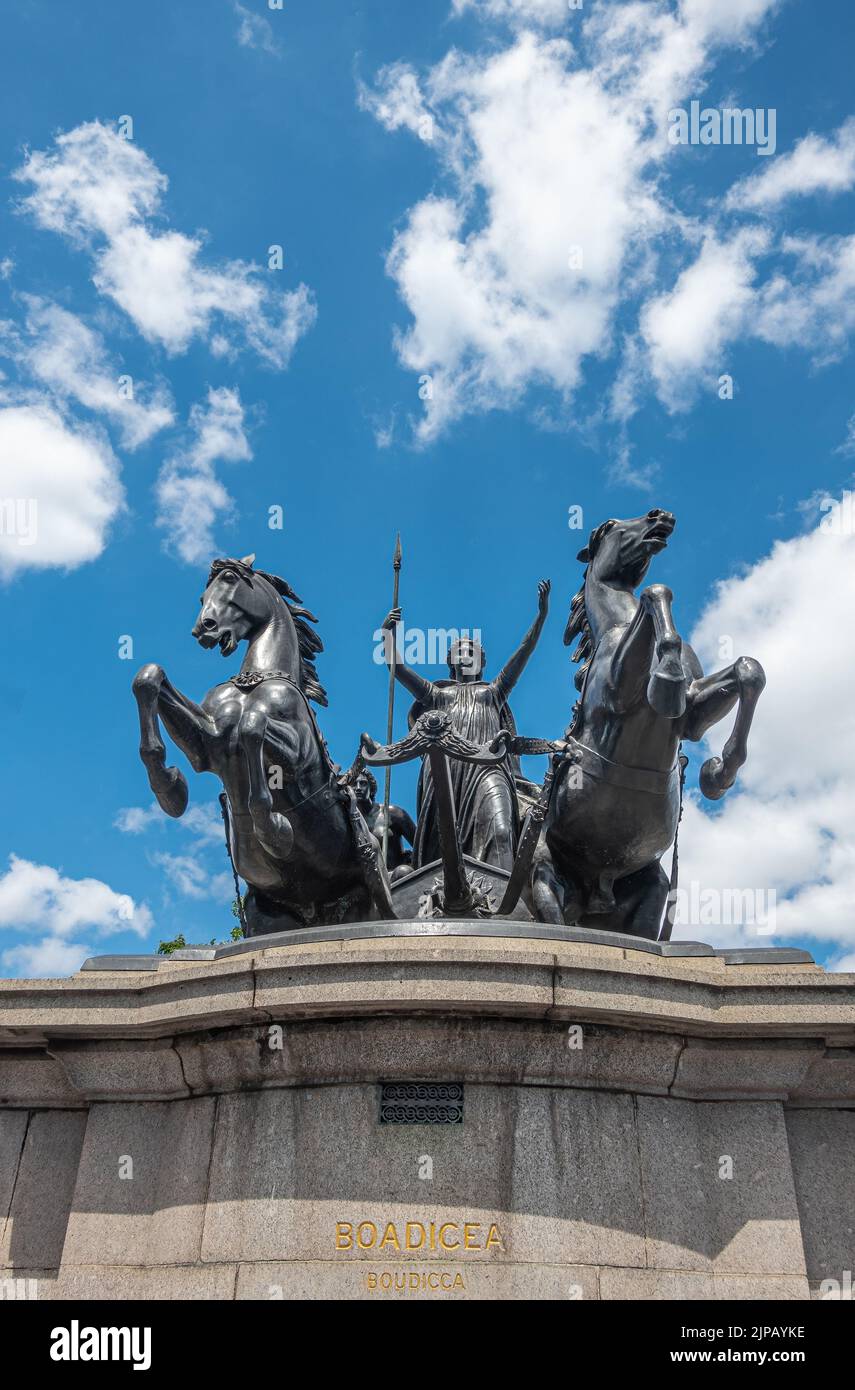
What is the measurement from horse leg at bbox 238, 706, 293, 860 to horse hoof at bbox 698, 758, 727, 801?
3.34m

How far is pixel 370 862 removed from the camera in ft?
31.0

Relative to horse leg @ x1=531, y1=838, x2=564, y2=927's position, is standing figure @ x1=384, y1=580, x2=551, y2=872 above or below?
above

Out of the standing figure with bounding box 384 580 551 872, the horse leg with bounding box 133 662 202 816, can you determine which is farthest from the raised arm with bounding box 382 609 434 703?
the horse leg with bounding box 133 662 202 816

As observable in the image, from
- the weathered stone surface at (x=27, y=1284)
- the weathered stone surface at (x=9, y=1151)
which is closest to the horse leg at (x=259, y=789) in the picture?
the weathered stone surface at (x=9, y=1151)

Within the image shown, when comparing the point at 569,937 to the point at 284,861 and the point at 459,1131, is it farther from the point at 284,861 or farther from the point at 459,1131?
the point at 284,861

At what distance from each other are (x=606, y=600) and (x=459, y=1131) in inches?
196

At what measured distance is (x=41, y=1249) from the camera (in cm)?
616

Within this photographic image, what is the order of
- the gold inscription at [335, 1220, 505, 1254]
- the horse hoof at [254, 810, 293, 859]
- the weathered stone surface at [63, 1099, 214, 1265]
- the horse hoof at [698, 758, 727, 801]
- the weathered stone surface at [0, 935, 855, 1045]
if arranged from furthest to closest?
the horse hoof at [254, 810, 293, 859] < the horse hoof at [698, 758, 727, 801] < the weathered stone surface at [63, 1099, 214, 1265] < the weathered stone surface at [0, 935, 855, 1045] < the gold inscription at [335, 1220, 505, 1254]

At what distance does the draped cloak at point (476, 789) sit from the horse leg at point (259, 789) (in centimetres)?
202

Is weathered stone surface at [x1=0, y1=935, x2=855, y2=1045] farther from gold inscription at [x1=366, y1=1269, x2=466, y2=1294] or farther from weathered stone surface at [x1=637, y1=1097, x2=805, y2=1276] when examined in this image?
gold inscription at [x1=366, y1=1269, x2=466, y2=1294]

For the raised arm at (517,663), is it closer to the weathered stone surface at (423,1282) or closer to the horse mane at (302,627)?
the horse mane at (302,627)

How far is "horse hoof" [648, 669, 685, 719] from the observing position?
7.43m

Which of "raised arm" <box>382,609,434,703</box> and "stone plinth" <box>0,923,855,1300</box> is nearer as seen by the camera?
"stone plinth" <box>0,923,855,1300</box>
